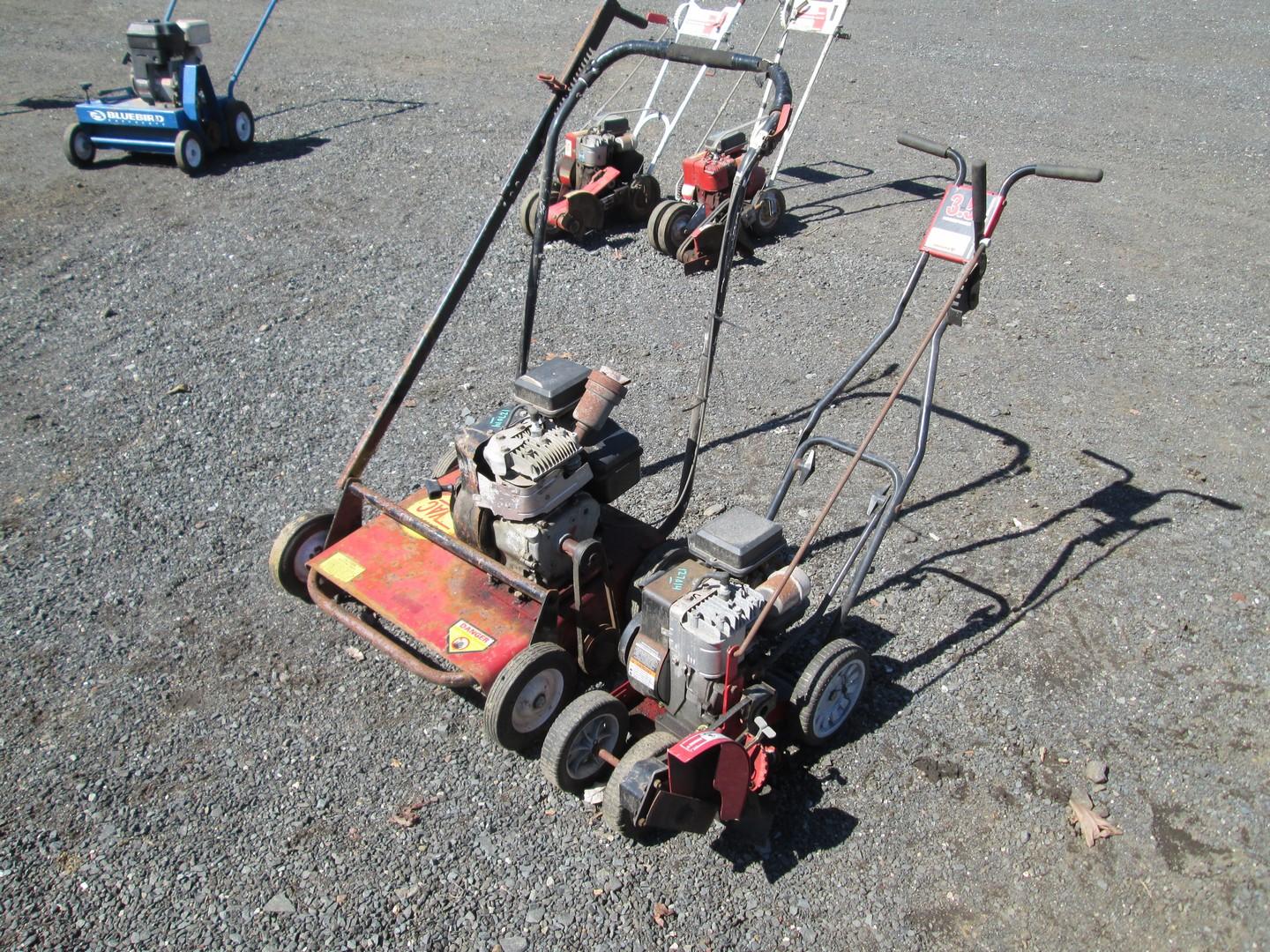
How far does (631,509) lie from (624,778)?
6.33 ft

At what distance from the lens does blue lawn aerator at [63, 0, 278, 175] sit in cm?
871

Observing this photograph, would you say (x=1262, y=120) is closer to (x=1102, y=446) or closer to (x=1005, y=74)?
(x=1005, y=74)

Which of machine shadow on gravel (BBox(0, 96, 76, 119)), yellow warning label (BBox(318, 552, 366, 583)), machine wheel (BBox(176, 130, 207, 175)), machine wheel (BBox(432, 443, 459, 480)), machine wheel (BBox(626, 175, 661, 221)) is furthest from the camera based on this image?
machine shadow on gravel (BBox(0, 96, 76, 119))

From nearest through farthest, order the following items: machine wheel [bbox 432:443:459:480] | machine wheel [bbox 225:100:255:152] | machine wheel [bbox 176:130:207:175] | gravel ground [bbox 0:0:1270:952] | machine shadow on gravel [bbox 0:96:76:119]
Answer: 1. gravel ground [bbox 0:0:1270:952]
2. machine wheel [bbox 432:443:459:480]
3. machine wheel [bbox 176:130:207:175]
4. machine wheel [bbox 225:100:255:152]
5. machine shadow on gravel [bbox 0:96:76:119]

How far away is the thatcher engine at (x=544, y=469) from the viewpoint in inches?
132

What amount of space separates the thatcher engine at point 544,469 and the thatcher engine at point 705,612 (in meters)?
0.38

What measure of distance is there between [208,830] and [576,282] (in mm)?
4764

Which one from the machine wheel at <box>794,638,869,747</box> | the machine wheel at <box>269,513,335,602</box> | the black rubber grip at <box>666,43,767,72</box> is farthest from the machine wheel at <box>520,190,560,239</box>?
the machine wheel at <box>794,638,869,747</box>

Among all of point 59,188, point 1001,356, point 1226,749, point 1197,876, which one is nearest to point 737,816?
point 1197,876

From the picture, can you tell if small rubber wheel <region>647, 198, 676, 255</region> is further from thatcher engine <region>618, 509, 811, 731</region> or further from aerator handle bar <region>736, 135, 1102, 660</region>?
thatcher engine <region>618, 509, 811, 731</region>

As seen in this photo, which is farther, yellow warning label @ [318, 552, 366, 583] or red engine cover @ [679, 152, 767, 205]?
red engine cover @ [679, 152, 767, 205]

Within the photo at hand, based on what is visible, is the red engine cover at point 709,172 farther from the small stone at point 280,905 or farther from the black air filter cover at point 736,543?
the small stone at point 280,905

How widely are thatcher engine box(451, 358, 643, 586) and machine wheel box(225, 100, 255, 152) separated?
7.07 meters

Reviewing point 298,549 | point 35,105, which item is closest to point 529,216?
point 298,549
